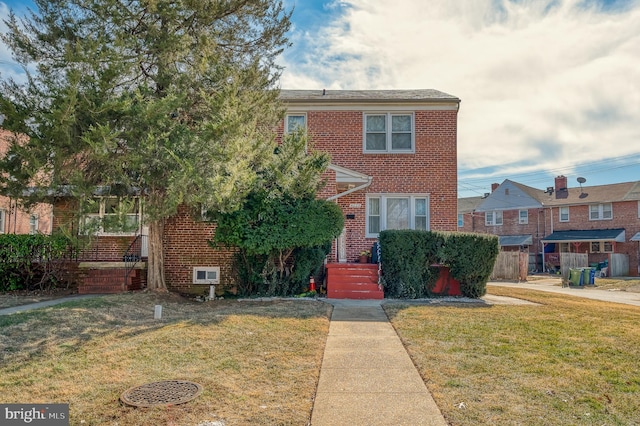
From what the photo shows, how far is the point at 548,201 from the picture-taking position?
38.3 meters

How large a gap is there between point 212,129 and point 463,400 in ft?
22.0

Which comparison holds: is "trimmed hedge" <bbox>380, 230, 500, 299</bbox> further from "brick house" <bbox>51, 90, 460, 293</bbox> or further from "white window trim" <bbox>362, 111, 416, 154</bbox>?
"white window trim" <bbox>362, 111, 416, 154</bbox>

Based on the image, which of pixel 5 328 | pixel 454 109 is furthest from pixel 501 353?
pixel 454 109

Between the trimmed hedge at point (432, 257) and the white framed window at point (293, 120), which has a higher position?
the white framed window at point (293, 120)

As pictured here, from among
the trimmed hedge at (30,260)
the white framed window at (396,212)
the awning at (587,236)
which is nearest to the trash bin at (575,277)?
the awning at (587,236)

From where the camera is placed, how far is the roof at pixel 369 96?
1527cm

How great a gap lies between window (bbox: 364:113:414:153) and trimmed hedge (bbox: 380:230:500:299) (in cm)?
441

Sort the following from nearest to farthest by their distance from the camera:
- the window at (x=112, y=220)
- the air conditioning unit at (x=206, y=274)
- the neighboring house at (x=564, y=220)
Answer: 1. the window at (x=112, y=220)
2. the air conditioning unit at (x=206, y=274)
3. the neighboring house at (x=564, y=220)

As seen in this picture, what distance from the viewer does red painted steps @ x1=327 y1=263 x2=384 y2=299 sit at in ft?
39.3

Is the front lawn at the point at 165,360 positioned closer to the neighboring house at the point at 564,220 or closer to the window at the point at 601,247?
the neighboring house at the point at 564,220

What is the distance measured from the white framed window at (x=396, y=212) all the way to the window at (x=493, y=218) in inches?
1114

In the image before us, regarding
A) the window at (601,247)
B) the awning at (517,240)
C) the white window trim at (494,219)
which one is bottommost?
the window at (601,247)

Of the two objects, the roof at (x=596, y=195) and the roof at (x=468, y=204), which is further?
the roof at (x=468, y=204)

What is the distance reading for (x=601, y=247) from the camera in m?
34.3
